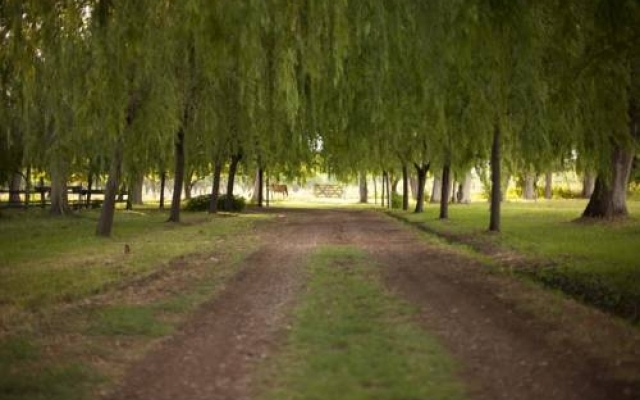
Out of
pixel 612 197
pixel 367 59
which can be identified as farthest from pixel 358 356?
pixel 612 197

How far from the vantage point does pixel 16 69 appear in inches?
404

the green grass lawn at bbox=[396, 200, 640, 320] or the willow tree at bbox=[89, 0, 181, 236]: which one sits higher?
the willow tree at bbox=[89, 0, 181, 236]

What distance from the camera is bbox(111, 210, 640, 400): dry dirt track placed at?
5271 millimetres

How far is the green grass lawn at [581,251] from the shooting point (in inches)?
375

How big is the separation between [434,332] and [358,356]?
4.14ft

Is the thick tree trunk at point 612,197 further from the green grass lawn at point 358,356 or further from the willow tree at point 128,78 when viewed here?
the green grass lawn at point 358,356

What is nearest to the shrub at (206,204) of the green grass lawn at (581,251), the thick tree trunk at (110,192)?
the green grass lawn at (581,251)

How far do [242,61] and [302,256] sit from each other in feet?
21.6

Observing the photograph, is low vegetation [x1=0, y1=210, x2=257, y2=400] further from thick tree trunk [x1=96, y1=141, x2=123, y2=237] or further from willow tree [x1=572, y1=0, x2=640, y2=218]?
willow tree [x1=572, y1=0, x2=640, y2=218]

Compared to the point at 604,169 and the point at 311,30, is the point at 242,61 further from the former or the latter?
the point at 604,169

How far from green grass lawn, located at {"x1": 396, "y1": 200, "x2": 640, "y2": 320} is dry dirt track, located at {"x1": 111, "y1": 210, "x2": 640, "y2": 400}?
4.22ft

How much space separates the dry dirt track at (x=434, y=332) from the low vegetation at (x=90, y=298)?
37 centimetres

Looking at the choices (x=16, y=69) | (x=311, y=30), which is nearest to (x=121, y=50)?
(x=16, y=69)

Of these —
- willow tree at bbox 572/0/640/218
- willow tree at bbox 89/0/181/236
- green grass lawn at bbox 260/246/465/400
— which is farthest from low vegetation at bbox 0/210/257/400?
willow tree at bbox 572/0/640/218
